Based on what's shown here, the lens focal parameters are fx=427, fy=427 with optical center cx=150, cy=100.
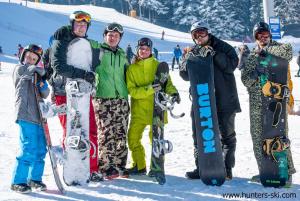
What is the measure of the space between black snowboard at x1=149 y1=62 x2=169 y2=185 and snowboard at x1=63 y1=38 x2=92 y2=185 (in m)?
0.79

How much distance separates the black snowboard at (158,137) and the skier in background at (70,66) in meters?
0.70

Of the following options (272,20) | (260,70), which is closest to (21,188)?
(260,70)

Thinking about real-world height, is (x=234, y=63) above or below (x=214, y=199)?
above

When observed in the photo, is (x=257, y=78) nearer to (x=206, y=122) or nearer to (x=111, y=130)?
(x=206, y=122)

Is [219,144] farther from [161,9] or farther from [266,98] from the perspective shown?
[161,9]

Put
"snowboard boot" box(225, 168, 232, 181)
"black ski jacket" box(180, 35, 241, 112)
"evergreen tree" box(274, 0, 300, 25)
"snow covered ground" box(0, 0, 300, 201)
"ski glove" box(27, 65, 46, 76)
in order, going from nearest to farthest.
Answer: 1. "snow covered ground" box(0, 0, 300, 201)
2. "ski glove" box(27, 65, 46, 76)
3. "black ski jacket" box(180, 35, 241, 112)
4. "snowboard boot" box(225, 168, 232, 181)
5. "evergreen tree" box(274, 0, 300, 25)

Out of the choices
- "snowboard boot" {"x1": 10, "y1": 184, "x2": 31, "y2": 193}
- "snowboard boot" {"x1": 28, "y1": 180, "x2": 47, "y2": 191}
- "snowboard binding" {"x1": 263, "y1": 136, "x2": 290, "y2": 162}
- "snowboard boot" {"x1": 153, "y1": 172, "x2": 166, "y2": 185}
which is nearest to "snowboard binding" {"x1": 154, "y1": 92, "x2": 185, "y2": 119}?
"snowboard boot" {"x1": 153, "y1": 172, "x2": 166, "y2": 185}

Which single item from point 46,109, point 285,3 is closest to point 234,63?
point 46,109

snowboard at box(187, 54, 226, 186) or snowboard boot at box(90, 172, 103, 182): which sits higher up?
snowboard at box(187, 54, 226, 186)

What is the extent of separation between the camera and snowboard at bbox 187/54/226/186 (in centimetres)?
493

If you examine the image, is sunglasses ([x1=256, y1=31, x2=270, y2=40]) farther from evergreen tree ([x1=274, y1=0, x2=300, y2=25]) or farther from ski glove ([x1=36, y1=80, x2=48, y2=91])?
evergreen tree ([x1=274, y1=0, x2=300, y2=25])

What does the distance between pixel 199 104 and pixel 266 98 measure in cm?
77

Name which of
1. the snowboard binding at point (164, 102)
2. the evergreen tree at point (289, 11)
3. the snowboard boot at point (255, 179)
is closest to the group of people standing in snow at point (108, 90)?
the snowboard binding at point (164, 102)

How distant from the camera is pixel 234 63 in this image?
Result: 5027mm
